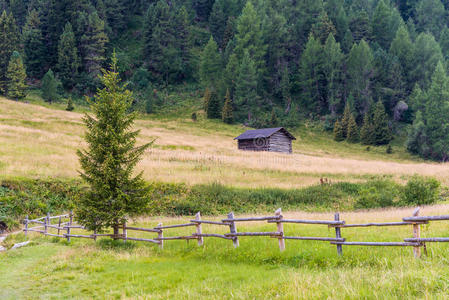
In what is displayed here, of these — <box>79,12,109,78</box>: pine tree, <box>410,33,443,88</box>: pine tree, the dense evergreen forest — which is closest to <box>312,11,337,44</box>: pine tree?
the dense evergreen forest

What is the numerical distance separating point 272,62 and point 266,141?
48.5 m

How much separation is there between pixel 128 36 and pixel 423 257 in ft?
413

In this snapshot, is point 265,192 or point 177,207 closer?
point 177,207

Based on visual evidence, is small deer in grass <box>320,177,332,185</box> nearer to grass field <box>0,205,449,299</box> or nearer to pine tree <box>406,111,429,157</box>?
grass field <box>0,205,449,299</box>

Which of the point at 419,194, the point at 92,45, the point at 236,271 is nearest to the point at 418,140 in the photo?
the point at 419,194

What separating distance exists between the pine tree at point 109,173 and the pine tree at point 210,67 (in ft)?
249

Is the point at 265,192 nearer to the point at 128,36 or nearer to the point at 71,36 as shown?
the point at 71,36

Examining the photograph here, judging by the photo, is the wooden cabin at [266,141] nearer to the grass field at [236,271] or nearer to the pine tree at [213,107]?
the pine tree at [213,107]

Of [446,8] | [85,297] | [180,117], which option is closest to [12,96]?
[180,117]

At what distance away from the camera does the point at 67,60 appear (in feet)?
292

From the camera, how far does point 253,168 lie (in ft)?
122

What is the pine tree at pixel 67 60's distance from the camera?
88812mm

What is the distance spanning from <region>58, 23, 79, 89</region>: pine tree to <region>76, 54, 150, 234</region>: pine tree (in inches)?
3204

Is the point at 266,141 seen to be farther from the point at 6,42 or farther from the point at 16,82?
the point at 6,42
